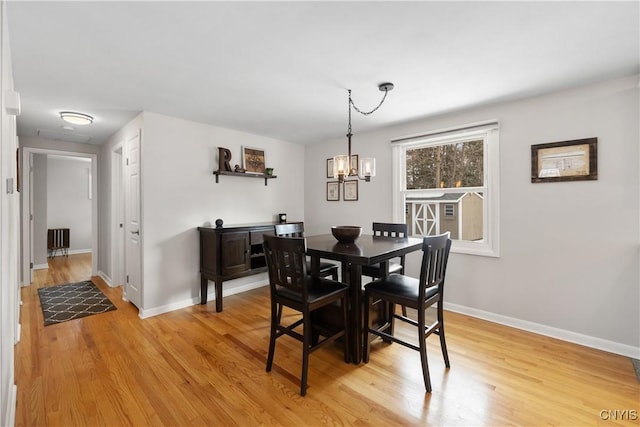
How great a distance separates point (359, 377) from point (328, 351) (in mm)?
421

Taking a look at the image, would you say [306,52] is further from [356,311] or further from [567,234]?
[567,234]

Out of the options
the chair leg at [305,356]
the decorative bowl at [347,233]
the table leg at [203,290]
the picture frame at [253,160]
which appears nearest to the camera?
the chair leg at [305,356]

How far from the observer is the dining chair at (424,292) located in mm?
1923

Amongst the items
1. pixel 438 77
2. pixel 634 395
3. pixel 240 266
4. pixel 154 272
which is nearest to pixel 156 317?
pixel 154 272

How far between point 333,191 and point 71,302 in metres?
3.68

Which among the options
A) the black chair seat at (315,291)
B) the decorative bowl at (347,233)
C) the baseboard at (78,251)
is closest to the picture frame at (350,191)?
the decorative bowl at (347,233)

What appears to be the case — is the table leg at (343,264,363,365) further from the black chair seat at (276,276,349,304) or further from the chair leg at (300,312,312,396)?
the chair leg at (300,312,312,396)

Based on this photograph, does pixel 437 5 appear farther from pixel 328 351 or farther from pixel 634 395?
pixel 634 395

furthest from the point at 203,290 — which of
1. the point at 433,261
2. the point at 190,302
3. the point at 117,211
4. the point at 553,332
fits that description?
the point at 553,332

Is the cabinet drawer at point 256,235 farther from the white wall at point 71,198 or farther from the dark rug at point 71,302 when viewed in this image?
the white wall at point 71,198

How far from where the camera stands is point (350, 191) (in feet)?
14.0

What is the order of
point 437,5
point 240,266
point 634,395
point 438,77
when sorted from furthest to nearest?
point 240,266
point 438,77
point 634,395
point 437,5

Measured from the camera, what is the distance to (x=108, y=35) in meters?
1.77

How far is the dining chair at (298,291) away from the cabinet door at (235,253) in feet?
4.62
